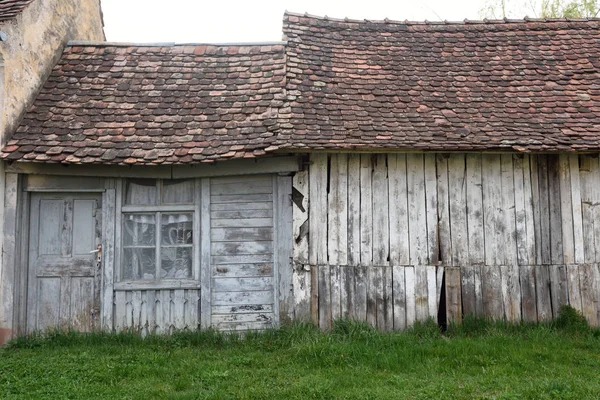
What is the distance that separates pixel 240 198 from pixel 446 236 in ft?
10.0

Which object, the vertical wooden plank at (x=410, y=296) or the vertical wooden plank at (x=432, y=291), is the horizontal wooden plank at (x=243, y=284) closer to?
the vertical wooden plank at (x=410, y=296)

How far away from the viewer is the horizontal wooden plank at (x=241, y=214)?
794 cm

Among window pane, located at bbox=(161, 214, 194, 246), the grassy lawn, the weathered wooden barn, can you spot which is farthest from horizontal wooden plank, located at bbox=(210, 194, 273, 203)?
the grassy lawn

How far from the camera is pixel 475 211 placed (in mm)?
7887

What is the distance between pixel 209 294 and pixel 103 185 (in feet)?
7.47

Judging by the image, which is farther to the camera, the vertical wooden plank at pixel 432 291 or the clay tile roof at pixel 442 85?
the vertical wooden plank at pixel 432 291

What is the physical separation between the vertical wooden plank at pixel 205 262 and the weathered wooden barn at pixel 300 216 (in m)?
0.02

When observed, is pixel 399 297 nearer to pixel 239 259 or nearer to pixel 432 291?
pixel 432 291

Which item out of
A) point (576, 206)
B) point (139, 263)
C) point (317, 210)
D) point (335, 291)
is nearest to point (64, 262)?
point (139, 263)

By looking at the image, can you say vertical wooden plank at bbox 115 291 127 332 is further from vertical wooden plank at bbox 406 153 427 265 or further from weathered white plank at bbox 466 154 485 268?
weathered white plank at bbox 466 154 485 268

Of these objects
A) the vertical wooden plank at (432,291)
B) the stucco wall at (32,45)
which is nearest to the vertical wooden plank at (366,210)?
the vertical wooden plank at (432,291)

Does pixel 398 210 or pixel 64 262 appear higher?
pixel 398 210

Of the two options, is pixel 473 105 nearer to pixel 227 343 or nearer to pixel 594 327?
pixel 594 327

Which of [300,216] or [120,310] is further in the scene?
[120,310]
